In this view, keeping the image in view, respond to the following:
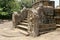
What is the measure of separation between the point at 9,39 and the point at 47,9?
2.51 meters

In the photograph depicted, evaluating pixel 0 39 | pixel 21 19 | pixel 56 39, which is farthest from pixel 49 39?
pixel 21 19

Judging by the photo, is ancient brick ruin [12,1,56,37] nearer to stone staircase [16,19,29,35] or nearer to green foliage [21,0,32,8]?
stone staircase [16,19,29,35]

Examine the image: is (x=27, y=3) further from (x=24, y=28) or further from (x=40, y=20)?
(x=40, y=20)

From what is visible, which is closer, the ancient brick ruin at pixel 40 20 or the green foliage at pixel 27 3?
the ancient brick ruin at pixel 40 20

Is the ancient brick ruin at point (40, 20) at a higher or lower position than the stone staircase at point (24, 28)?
higher

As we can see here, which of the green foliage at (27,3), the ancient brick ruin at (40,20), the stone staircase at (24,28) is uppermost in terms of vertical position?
the green foliage at (27,3)

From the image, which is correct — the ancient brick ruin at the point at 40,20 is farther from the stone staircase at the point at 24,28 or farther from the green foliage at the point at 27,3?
the green foliage at the point at 27,3

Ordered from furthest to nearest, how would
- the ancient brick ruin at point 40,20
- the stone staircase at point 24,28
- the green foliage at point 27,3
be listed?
the green foliage at point 27,3, the stone staircase at point 24,28, the ancient brick ruin at point 40,20

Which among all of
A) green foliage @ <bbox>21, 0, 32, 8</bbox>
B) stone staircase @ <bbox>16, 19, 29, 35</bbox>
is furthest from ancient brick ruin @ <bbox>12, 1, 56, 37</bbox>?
green foliage @ <bbox>21, 0, 32, 8</bbox>

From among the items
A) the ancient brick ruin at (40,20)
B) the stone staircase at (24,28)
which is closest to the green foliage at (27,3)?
the stone staircase at (24,28)

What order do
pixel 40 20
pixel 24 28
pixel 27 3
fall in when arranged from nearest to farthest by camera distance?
pixel 40 20 < pixel 24 28 < pixel 27 3

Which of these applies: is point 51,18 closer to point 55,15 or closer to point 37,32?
point 55,15

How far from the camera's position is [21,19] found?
31.8 feet

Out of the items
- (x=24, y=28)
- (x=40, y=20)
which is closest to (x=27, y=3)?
(x=24, y=28)
